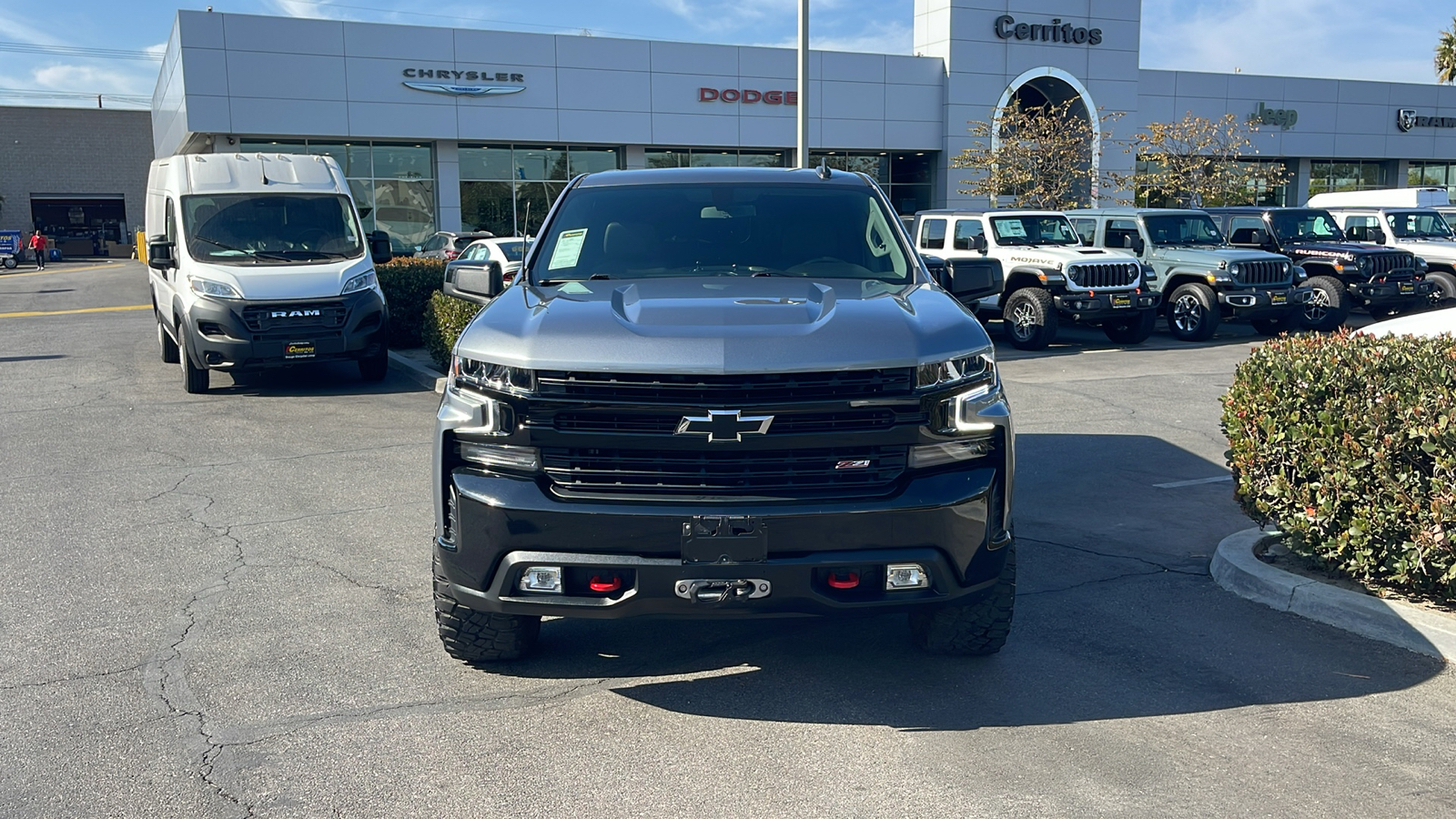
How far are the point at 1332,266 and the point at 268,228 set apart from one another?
1548cm

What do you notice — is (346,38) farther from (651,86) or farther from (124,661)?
(124,661)

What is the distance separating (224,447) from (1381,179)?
50042 millimetres

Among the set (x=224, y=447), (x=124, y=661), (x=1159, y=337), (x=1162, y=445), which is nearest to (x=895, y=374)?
(x=124, y=661)

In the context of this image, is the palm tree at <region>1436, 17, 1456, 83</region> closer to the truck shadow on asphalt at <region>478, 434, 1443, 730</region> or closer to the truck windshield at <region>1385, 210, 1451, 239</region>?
the truck windshield at <region>1385, 210, 1451, 239</region>

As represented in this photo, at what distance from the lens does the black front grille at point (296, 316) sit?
11.9 meters

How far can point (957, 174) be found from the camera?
37.5 metres

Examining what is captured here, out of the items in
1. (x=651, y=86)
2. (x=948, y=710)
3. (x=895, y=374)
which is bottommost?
(x=948, y=710)

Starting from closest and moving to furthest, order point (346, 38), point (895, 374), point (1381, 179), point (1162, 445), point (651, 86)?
point (895, 374), point (1162, 445), point (346, 38), point (651, 86), point (1381, 179)

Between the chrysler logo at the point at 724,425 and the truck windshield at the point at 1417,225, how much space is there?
20.0 meters

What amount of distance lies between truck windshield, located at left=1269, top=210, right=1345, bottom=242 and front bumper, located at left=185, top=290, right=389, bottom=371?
578 inches

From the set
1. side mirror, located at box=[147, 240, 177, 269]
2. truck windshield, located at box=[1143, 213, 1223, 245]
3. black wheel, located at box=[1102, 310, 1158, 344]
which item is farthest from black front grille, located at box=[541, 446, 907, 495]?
truck windshield, located at box=[1143, 213, 1223, 245]

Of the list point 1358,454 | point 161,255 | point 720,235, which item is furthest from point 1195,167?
point 720,235

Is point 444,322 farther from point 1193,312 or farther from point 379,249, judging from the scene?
point 1193,312

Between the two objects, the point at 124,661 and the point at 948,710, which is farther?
the point at 124,661
